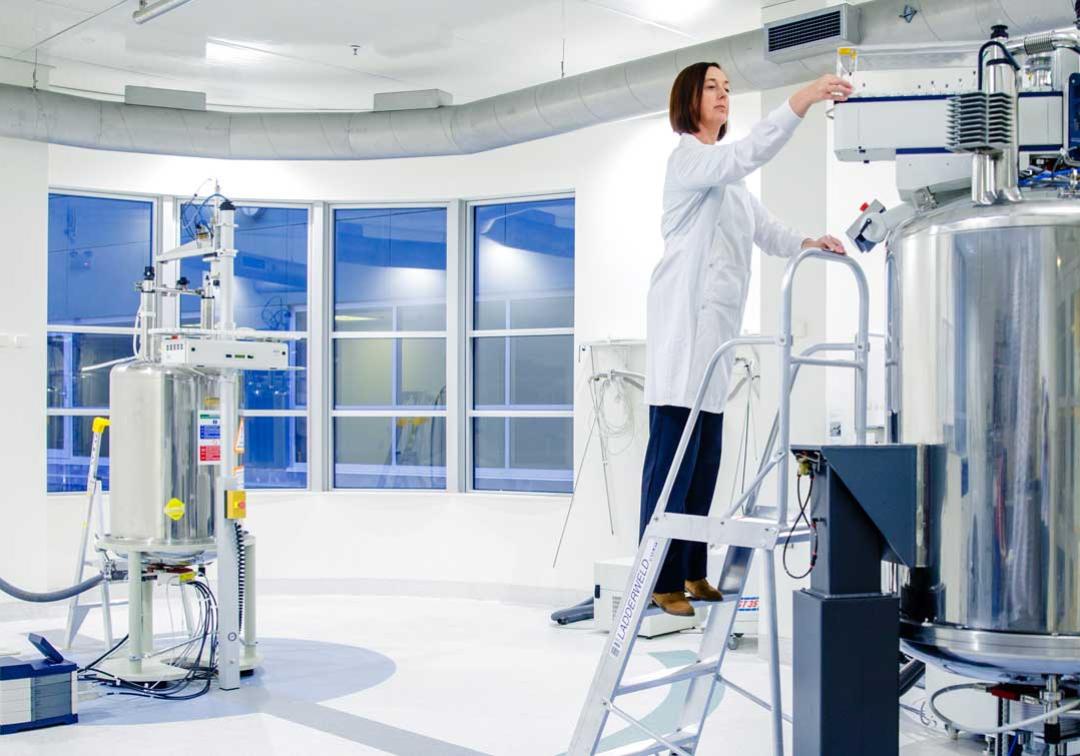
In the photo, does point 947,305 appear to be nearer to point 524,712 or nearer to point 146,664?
point 524,712

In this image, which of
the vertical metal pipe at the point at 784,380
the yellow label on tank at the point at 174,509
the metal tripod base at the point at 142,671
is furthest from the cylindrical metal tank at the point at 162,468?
the vertical metal pipe at the point at 784,380

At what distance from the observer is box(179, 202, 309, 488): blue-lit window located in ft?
27.2

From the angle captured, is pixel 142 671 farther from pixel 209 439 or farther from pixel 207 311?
pixel 207 311

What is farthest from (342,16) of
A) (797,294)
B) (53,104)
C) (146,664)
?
(146,664)

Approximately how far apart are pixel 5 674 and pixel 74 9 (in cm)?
361

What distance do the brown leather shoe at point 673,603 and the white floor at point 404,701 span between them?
1353mm

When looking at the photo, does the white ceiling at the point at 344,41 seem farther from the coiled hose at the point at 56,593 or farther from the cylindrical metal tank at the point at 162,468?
the coiled hose at the point at 56,593

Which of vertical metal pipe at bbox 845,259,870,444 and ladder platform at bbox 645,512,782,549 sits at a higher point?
vertical metal pipe at bbox 845,259,870,444

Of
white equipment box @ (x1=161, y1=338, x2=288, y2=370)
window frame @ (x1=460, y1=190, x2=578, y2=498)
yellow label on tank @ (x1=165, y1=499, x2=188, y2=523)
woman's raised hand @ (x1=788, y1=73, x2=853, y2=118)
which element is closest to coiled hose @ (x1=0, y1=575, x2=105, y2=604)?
yellow label on tank @ (x1=165, y1=499, x2=188, y2=523)

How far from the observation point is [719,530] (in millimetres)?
2566

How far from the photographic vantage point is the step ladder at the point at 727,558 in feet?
7.91

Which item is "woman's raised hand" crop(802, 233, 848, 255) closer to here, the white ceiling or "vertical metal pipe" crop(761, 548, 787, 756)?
"vertical metal pipe" crop(761, 548, 787, 756)

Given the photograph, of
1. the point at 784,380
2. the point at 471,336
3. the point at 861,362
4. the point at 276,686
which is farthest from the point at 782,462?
the point at 471,336

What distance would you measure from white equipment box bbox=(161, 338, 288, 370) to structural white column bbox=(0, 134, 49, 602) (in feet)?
7.39
